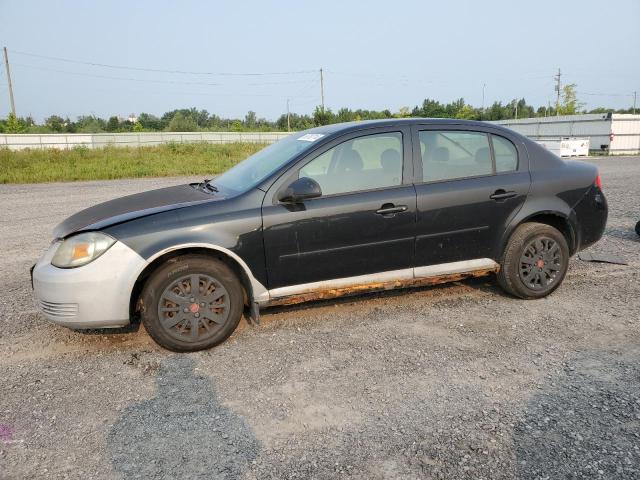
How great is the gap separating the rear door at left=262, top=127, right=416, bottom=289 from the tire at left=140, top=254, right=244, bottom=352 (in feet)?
1.21

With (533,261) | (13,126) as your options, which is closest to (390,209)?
(533,261)

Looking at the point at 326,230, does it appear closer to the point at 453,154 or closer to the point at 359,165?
the point at 359,165

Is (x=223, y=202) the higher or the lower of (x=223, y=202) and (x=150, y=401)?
the higher

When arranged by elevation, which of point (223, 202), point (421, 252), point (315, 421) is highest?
point (223, 202)

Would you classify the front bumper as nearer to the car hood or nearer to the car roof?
the car hood

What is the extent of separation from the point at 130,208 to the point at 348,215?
176 cm

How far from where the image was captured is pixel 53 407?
305cm

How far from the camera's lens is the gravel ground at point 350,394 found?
98.0 inches

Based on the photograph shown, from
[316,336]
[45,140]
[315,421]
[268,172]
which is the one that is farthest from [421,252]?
[45,140]

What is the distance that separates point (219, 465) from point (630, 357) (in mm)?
2909

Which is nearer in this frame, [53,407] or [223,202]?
[53,407]

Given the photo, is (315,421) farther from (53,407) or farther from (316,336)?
(53,407)

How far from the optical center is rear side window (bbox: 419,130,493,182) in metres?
4.35

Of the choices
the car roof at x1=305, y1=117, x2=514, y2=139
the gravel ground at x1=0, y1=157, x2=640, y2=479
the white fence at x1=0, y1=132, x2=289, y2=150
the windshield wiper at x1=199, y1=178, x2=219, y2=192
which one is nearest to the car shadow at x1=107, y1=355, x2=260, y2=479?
the gravel ground at x1=0, y1=157, x2=640, y2=479
